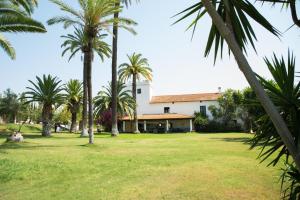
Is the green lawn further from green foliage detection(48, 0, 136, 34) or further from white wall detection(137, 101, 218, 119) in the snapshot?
white wall detection(137, 101, 218, 119)

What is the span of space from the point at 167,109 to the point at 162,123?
388 cm

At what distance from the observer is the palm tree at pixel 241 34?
313cm

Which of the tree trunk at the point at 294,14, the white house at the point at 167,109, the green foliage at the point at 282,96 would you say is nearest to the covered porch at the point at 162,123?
the white house at the point at 167,109

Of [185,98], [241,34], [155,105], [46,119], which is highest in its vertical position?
[185,98]

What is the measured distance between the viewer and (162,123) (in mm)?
61375

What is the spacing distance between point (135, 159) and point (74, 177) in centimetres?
428

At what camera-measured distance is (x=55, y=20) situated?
84.5ft

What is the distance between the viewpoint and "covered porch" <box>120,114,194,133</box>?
58.5 metres

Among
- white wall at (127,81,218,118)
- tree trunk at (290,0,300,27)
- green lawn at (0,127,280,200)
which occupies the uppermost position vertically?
white wall at (127,81,218,118)

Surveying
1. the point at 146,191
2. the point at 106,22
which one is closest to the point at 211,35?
the point at 146,191

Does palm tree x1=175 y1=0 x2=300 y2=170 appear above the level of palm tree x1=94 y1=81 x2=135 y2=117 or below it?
below

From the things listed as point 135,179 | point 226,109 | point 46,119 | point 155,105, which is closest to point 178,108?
point 155,105

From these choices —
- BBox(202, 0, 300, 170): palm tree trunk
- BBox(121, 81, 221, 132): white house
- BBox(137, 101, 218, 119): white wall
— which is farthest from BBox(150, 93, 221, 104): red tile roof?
BBox(202, 0, 300, 170): palm tree trunk

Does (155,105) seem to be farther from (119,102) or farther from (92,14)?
(92,14)
